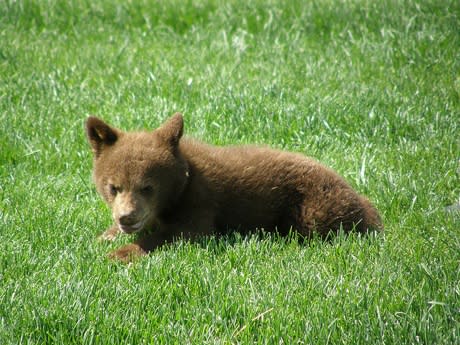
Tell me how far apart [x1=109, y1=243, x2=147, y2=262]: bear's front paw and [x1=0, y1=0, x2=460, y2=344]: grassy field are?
107 mm

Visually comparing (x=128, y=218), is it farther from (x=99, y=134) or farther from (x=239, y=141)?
(x=239, y=141)

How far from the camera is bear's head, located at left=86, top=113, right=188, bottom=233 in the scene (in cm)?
564

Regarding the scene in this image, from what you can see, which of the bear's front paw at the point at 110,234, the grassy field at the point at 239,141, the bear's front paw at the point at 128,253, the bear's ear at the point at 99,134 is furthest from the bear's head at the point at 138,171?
the grassy field at the point at 239,141

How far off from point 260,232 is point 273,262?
0.69m

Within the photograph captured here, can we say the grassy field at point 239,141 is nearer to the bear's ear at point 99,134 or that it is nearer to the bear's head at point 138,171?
the bear's head at point 138,171


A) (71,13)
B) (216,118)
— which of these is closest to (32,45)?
(71,13)

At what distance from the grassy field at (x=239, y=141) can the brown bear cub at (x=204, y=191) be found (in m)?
0.24

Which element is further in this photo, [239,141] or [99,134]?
[239,141]

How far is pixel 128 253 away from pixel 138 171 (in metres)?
0.58

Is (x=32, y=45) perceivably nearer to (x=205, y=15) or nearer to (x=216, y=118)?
(x=205, y=15)

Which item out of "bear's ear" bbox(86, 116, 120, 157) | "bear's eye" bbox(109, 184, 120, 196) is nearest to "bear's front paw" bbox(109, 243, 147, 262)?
"bear's eye" bbox(109, 184, 120, 196)

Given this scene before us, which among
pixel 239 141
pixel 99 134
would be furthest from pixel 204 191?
pixel 239 141

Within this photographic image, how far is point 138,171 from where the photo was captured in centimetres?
566

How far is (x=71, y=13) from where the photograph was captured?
1170cm
